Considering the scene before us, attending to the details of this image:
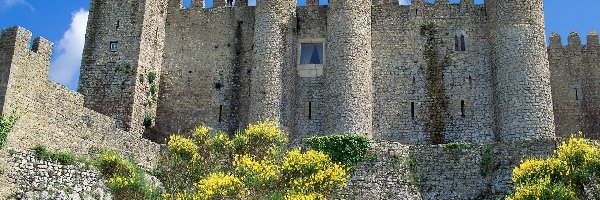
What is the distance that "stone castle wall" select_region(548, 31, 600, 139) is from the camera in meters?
40.9

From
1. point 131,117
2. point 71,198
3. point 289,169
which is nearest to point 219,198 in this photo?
point 289,169

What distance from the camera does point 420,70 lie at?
3844 cm

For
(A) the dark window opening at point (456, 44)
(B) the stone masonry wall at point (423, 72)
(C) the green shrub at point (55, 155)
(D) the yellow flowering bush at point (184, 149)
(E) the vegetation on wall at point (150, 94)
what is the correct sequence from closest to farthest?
1. (C) the green shrub at point (55, 155)
2. (D) the yellow flowering bush at point (184, 149)
3. (E) the vegetation on wall at point (150, 94)
4. (B) the stone masonry wall at point (423, 72)
5. (A) the dark window opening at point (456, 44)

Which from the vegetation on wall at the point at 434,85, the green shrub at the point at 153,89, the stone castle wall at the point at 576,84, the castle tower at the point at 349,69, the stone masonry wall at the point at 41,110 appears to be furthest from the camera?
the stone castle wall at the point at 576,84

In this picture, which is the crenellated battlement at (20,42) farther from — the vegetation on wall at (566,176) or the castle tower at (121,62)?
the vegetation on wall at (566,176)

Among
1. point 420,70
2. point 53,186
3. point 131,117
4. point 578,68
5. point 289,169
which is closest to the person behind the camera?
point 289,169

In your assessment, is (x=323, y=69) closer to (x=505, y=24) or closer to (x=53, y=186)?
(x=505, y=24)

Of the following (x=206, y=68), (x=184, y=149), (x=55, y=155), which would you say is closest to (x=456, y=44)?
(x=206, y=68)

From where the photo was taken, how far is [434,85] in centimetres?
3812

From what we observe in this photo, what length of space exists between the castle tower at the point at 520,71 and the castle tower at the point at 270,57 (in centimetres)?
1041

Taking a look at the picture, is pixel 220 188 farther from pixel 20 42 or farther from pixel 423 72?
pixel 423 72

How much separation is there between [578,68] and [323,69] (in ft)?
48.6

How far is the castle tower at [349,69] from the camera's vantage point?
3588cm

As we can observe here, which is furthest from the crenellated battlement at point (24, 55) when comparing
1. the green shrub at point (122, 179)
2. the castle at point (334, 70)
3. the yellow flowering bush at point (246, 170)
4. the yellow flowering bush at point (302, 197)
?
the yellow flowering bush at point (302, 197)
